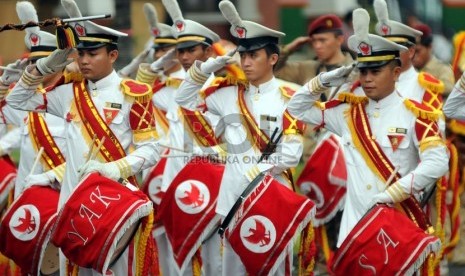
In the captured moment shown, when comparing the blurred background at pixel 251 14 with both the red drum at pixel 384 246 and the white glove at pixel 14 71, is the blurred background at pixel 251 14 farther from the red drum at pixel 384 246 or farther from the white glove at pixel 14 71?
the red drum at pixel 384 246

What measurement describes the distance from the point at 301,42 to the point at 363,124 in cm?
407

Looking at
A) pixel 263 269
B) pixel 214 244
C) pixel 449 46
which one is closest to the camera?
pixel 263 269

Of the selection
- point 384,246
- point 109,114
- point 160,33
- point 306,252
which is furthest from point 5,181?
point 384,246

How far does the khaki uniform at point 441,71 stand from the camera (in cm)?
1561

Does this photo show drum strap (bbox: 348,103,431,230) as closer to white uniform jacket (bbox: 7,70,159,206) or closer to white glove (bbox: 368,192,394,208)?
white glove (bbox: 368,192,394,208)

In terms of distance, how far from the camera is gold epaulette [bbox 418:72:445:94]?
1392cm

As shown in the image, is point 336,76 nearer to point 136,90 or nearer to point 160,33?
point 136,90

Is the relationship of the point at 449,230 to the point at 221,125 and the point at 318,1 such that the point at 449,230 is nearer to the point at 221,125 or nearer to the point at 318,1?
the point at 221,125

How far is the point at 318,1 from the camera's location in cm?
3844

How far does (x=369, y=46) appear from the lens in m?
12.2

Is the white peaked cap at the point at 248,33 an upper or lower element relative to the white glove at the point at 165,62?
upper

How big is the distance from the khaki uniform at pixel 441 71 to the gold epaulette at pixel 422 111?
329 cm

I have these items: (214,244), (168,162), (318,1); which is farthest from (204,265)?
(318,1)

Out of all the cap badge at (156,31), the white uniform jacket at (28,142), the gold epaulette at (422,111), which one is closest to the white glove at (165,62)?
the cap badge at (156,31)
